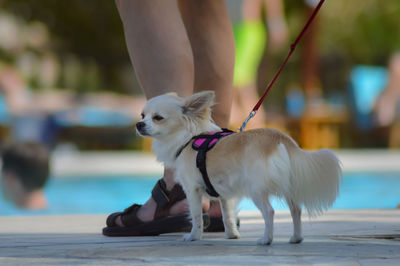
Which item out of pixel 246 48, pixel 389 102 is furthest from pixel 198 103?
pixel 389 102

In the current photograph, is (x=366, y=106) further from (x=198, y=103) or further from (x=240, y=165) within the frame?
(x=240, y=165)

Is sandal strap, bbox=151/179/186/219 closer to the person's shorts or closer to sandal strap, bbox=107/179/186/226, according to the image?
sandal strap, bbox=107/179/186/226

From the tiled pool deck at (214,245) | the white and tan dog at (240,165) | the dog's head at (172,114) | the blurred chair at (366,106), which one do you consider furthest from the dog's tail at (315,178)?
the blurred chair at (366,106)

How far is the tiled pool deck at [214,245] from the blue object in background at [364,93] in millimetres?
12618

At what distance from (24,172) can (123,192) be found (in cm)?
225

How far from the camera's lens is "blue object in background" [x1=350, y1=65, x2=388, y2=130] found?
15.1m

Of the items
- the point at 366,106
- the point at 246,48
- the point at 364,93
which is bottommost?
the point at 366,106

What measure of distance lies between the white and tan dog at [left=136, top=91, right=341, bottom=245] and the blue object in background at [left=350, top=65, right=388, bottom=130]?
13.6m

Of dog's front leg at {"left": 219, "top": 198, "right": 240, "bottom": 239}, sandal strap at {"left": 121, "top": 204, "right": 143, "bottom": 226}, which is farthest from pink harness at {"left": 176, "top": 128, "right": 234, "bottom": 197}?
sandal strap at {"left": 121, "top": 204, "right": 143, "bottom": 226}

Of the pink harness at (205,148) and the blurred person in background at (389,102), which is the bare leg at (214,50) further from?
the blurred person in background at (389,102)

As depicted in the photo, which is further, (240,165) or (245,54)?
(245,54)

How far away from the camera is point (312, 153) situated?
179 cm

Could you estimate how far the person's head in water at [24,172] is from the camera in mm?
5910

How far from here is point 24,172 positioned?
5891 millimetres
